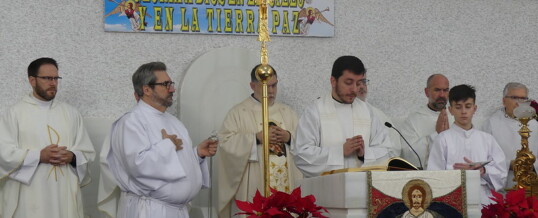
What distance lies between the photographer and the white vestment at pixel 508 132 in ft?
26.8

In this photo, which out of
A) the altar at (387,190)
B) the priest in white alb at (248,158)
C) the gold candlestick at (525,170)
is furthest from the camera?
the priest in white alb at (248,158)

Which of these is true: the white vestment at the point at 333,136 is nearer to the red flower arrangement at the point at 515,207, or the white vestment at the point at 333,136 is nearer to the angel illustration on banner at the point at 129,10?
the red flower arrangement at the point at 515,207

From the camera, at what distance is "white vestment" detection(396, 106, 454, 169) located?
8.25m

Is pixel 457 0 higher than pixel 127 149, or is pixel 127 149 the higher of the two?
pixel 457 0

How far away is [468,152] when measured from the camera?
7.17 metres

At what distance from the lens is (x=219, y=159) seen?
26.5 ft

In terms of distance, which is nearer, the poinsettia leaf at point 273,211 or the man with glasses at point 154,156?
the poinsettia leaf at point 273,211

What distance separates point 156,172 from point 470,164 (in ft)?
7.76

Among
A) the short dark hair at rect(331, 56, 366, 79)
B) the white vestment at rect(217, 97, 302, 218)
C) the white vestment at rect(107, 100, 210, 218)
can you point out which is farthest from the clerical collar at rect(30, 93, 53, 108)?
the short dark hair at rect(331, 56, 366, 79)

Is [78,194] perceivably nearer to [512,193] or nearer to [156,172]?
[156,172]

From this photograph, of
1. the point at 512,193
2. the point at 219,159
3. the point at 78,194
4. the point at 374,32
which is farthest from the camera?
the point at 374,32

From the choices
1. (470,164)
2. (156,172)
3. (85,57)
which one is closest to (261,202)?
(156,172)

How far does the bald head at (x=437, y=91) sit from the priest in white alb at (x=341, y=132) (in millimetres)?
1936

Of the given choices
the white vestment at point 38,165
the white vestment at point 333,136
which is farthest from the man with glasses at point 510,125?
the white vestment at point 38,165
